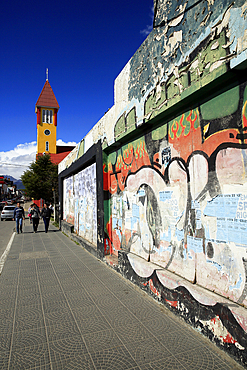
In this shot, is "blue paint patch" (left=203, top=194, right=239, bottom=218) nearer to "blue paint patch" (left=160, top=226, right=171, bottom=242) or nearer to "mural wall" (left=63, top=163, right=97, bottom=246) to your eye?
"blue paint patch" (left=160, top=226, right=171, bottom=242)

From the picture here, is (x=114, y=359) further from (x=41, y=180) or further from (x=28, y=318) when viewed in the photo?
(x=41, y=180)

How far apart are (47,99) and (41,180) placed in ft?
114

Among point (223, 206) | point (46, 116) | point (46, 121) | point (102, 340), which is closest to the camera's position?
point (223, 206)

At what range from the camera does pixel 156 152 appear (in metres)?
4.28

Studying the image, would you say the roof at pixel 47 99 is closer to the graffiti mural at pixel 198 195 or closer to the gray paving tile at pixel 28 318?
the graffiti mural at pixel 198 195

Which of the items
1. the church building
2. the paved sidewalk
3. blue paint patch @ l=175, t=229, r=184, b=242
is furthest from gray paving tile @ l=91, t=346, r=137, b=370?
the church building

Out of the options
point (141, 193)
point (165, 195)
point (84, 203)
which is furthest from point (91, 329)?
point (84, 203)

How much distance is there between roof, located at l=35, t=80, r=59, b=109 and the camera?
1998 inches

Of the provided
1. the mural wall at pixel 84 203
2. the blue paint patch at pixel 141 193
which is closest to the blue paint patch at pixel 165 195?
the blue paint patch at pixel 141 193

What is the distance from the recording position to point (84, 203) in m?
9.74

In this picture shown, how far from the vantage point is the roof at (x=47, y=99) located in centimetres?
5075

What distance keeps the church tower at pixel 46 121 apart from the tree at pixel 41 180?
89.2 ft

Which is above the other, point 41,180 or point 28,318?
point 41,180

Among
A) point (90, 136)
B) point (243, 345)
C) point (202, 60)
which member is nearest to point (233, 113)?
point (202, 60)
